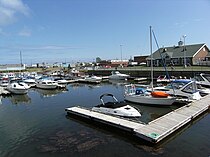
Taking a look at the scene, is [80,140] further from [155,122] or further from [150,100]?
[150,100]

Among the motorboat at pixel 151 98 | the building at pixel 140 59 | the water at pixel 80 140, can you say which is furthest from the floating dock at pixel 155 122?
the building at pixel 140 59

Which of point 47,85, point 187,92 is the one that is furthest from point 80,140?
point 47,85

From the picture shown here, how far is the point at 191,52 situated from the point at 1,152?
5416 cm

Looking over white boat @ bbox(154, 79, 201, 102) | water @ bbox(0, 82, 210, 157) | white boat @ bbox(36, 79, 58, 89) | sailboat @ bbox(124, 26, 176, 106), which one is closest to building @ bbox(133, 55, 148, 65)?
white boat @ bbox(36, 79, 58, 89)

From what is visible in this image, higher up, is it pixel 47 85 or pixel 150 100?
pixel 47 85

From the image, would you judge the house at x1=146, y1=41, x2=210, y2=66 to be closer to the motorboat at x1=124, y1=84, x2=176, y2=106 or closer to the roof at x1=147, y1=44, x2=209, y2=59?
the roof at x1=147, y1=44, x2=209, y2=59

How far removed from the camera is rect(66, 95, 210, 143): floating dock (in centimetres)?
1312

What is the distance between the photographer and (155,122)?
1488cm

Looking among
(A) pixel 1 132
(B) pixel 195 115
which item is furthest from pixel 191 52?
(A) pixel 1 132

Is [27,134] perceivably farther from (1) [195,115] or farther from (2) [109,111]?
(1) [195,115]

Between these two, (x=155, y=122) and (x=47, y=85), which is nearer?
(x=155, y=122)


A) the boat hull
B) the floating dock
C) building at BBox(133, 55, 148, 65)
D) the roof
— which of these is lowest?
the floating dock

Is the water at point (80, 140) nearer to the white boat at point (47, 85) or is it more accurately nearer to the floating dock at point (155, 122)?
the floating dock at point (155, 122)

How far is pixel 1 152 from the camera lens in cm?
1272
